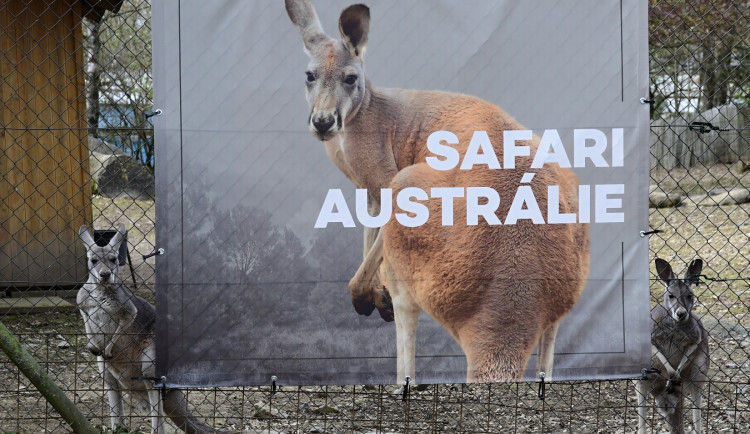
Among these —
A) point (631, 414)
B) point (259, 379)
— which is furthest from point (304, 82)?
point (631, 414)

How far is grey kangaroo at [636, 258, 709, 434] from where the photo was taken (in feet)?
15.8

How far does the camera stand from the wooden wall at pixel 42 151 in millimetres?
7621

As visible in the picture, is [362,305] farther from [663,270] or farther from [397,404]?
[663,270]

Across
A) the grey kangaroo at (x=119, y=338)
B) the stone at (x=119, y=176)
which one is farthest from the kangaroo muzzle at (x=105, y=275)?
the stone at (x=119, y=176)

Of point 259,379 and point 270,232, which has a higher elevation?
point 270,232

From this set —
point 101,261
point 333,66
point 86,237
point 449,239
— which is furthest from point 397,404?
point 333,66

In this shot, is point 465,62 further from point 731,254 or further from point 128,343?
point 731,254

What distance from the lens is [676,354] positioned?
200 inches

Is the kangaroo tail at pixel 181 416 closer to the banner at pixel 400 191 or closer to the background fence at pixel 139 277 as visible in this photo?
the background fence at pixel 139 277

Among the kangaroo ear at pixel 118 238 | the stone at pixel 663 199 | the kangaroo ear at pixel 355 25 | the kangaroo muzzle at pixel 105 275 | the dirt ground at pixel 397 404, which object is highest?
the kangaroo ear at pixel 355 25

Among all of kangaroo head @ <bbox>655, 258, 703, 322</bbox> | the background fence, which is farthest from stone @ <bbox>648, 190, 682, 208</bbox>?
kangaroo head @ <bbox>655, 258, 703, 322</bbox>

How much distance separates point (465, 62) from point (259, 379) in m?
1.90

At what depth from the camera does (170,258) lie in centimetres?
379

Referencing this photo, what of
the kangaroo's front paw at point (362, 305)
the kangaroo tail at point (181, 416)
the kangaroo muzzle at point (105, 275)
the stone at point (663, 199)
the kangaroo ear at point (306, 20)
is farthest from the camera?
the stone at point (663, 199)
